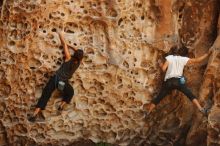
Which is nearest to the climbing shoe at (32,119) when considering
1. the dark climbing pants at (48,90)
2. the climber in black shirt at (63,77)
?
the climber in black shirt at (63,77)

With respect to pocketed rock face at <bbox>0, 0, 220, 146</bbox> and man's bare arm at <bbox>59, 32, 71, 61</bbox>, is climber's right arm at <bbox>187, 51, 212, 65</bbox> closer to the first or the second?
pocketed rock face at <bbox>0, 0, 220, 146</bbox>

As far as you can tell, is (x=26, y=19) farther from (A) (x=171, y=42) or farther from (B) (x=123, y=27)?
(A) (x=171, y=42)

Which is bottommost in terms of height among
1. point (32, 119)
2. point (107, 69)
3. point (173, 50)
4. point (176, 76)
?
point (32, 119)

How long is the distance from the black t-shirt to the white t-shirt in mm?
1369

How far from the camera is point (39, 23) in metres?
8.09

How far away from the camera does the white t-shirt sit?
27.3 feet

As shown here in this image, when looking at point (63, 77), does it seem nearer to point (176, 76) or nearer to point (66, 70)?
point (66, 70)

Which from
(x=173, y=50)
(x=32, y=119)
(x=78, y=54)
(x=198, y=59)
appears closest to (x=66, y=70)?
(x=78, y=54)

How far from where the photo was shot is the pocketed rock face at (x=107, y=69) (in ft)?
26.5

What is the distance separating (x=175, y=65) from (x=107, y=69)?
1007mm

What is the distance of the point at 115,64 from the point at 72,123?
42.7 inches

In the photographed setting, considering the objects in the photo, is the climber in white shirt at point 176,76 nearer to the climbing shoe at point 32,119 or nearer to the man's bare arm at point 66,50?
the man's bare arm at point 66,50

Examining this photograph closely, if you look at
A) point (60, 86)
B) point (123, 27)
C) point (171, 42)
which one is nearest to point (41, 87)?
point (60, 86)

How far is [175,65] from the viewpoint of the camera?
834 centimetres
